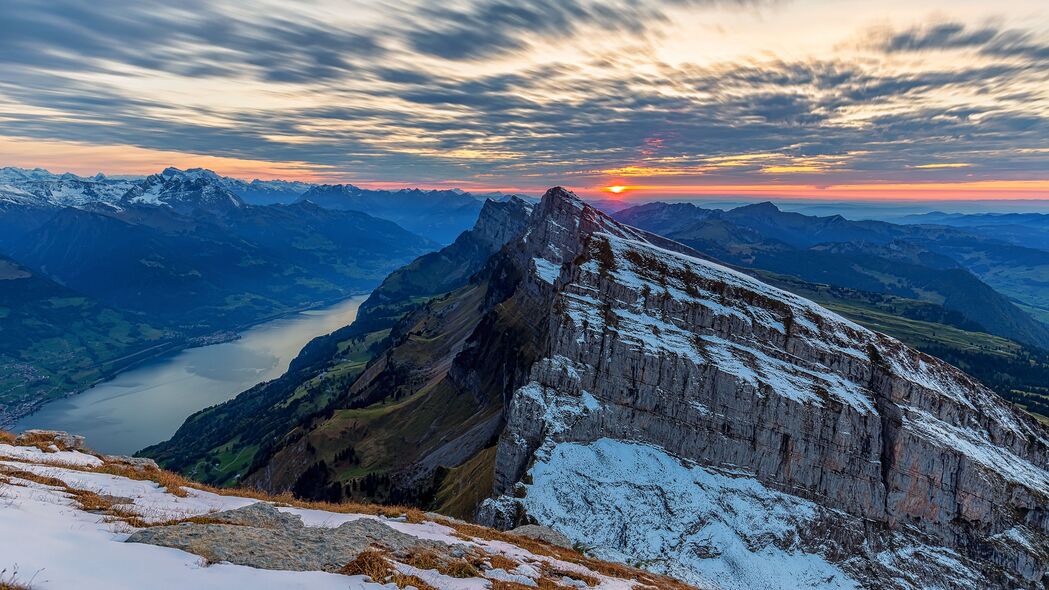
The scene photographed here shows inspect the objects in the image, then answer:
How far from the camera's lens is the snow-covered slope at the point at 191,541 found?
13.0m

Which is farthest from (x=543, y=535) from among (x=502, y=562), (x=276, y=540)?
(x=276, y=540)

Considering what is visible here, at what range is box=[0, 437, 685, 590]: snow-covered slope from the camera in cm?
1301

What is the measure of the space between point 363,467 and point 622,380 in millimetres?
103337

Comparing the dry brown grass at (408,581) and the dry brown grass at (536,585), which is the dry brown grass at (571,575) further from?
the dry brown grass at (408,581)

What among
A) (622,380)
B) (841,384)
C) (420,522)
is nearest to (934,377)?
(841,384)

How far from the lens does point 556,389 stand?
95.4 meters

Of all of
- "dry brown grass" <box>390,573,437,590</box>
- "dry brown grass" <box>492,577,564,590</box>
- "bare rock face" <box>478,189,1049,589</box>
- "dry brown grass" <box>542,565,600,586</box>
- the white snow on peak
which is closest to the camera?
"dry brown grass" <box>390,573,437,590</box>

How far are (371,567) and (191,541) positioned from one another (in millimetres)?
5908

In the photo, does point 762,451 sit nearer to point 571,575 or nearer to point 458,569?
point 571,575

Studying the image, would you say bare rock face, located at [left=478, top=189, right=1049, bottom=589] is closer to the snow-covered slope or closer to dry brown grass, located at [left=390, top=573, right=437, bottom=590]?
the snow-covered slope

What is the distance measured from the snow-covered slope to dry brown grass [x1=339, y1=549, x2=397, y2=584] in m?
0.07

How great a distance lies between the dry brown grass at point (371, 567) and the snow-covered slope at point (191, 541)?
0.07 metres

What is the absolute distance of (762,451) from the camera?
299ft

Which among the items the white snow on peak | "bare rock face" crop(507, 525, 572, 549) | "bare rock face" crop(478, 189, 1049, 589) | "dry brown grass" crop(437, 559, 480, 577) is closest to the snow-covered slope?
"dry brown grass" crop(437, 559, 480, 577)
